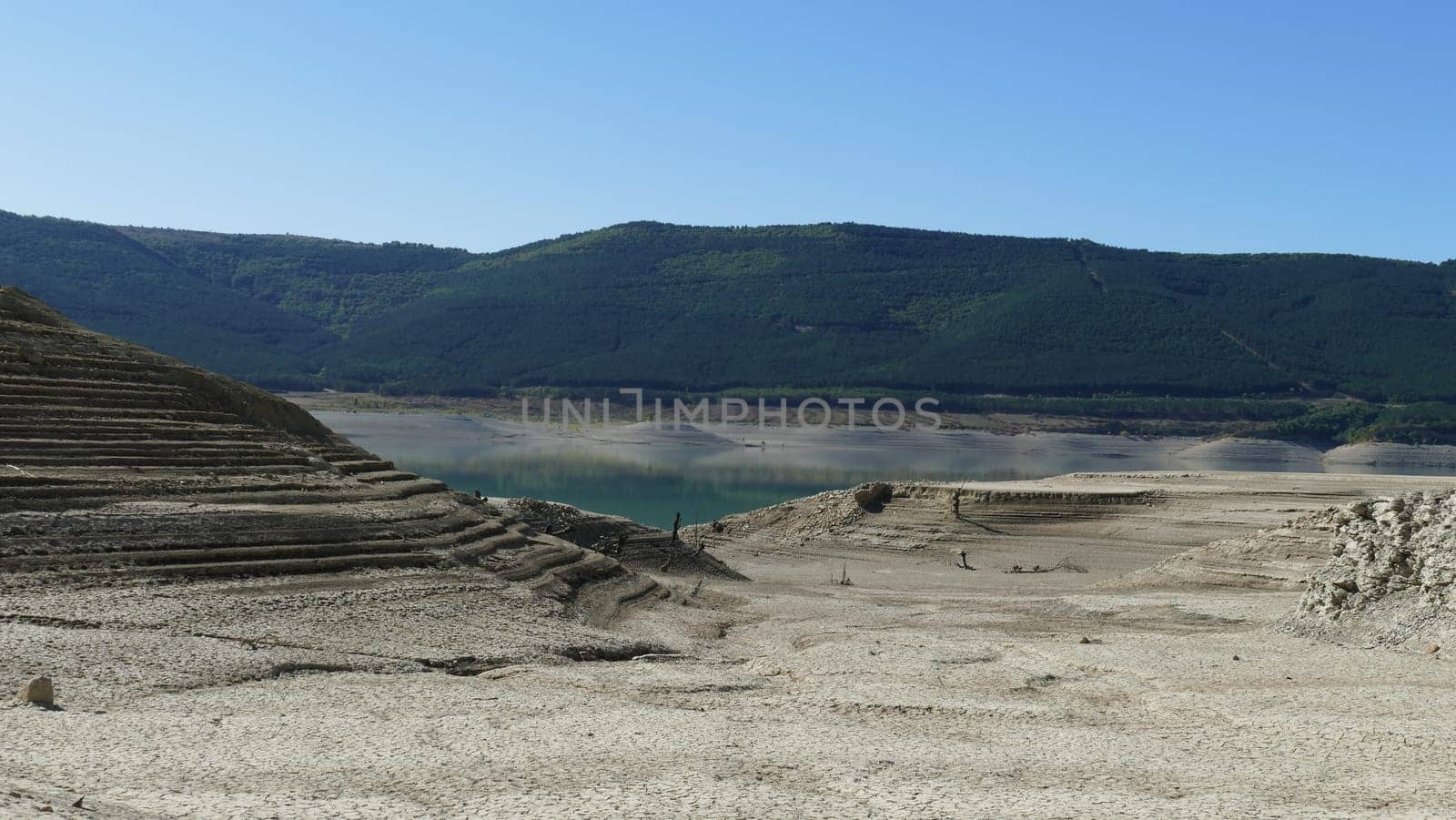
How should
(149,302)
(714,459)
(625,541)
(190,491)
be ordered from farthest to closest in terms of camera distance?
(149,302)
(714,459)
(625,541)
(190,491)

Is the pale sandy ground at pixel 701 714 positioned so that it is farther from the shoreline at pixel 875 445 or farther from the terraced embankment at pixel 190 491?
the shoreline at pixel 875 445

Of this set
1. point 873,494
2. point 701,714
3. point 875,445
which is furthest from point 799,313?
point 701,714

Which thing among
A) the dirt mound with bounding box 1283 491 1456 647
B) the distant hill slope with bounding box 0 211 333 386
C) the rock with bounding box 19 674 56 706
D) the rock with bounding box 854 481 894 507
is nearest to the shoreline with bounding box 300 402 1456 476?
the distant hill slope with bounding box 0 211 333 386

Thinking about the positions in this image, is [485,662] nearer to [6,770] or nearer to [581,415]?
[6,770]

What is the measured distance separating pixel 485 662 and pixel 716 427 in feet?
304

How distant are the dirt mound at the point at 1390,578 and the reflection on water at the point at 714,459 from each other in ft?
113

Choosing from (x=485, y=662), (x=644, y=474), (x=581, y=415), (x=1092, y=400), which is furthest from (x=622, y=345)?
(x=485, y=662)

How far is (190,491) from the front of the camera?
21.9 metres

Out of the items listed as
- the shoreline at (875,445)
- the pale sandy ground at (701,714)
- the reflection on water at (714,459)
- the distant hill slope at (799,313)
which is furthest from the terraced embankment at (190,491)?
the distant hill slope at (799,313)

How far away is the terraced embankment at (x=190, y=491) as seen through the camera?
771 inches

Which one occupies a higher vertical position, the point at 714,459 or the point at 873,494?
the point at 873,494

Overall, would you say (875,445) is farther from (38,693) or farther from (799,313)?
(38,693)

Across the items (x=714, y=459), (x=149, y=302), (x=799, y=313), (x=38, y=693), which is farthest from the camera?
(x=799, y=313)

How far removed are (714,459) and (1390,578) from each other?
71082 mm
